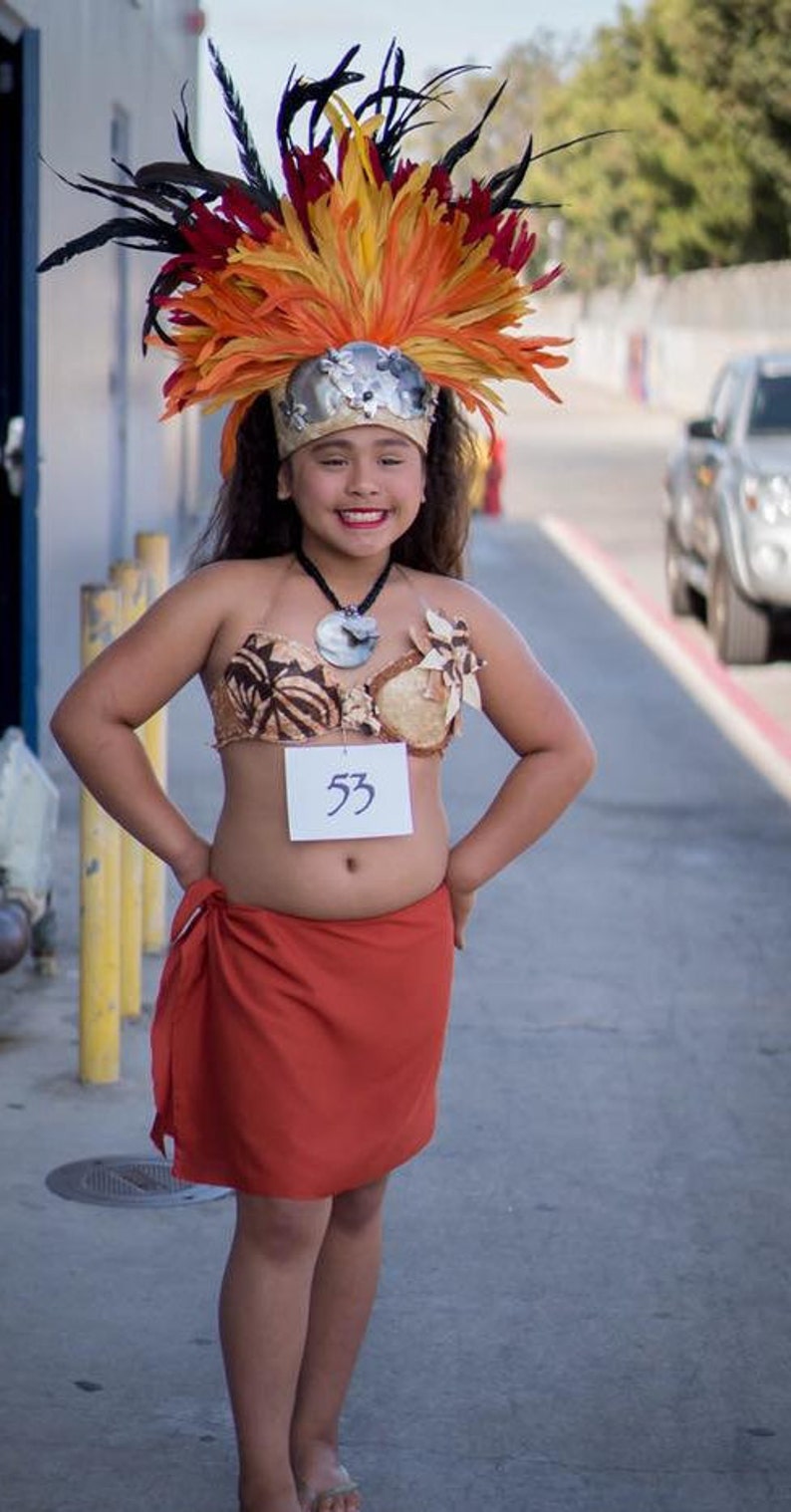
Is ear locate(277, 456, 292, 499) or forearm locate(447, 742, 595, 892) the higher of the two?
ear locate(277, 456, 292, 499)

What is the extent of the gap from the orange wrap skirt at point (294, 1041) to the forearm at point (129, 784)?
0.22ft

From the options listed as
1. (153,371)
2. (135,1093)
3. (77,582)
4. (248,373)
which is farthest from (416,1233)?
(153,371)

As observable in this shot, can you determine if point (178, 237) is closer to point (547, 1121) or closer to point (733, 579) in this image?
point (547, 1121)

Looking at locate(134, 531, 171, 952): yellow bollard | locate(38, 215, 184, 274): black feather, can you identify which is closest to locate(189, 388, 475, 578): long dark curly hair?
locate(38, 215, 184, 274): black feather

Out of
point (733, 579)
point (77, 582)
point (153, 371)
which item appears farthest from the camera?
point (153, 371)

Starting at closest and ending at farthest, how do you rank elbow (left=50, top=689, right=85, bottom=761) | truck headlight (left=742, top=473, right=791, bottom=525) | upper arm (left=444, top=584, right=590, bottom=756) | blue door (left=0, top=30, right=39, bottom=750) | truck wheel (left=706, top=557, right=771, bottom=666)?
1. elbow (left=50, top=689, right=85, bottom=761)
2. upper arm (left=444, top=584, right=590, bottom=756)
3. blue door (left=0, top=30, right=39, bottom=750)
4. truck headlight (left=742, top=473, right=791, bottom=525)
5. truck wheel (left=706, top=557, right=771, bottom=666)

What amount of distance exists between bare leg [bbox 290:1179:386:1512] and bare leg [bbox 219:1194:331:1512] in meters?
0.12

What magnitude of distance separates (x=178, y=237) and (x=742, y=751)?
7.63m

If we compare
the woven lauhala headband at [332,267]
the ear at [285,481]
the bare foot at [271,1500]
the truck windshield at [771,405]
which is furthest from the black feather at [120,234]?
the truck windshield at [771,405]

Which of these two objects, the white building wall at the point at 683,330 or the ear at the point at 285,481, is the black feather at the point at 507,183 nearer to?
the ear at the point at 285,481

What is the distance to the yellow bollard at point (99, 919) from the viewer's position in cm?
588

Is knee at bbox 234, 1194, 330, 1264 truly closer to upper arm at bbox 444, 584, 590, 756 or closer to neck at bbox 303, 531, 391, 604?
upper arm at bbox 444, 584, 590, 756

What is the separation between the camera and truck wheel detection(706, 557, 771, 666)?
13602 mm

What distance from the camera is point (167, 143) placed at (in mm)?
15320
